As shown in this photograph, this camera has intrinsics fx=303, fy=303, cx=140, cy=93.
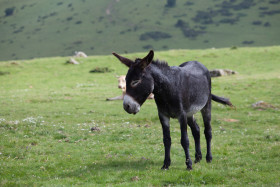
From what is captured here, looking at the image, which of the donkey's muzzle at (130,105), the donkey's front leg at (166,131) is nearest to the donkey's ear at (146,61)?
the donkey's muzzle at (130,105)

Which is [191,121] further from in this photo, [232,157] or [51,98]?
[51,98]

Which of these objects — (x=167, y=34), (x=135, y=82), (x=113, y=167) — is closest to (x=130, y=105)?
(x=135, y=82)

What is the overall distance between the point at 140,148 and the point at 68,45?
17083cm

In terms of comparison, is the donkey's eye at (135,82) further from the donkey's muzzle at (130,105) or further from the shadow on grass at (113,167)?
the shadow on grass at (113,167)

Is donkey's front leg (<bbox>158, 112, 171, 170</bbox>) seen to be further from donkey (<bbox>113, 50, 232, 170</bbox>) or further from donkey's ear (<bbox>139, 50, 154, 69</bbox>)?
donkey's ear (<bbox>139, 50, 154, 69</bbox>)

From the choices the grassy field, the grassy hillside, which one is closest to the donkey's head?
the grassy field

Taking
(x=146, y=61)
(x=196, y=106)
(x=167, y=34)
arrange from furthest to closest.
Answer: (x=167, y=34) < (x=196, y=106) < (x=146, y=61)

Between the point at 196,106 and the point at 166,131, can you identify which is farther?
the point at 196,106

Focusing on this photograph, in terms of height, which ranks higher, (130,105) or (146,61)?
(146,61)

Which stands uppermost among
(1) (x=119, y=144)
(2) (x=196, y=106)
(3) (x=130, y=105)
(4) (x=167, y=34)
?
(3) (x=130, y=105)

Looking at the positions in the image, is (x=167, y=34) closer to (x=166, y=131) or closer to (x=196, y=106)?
(x=196, y=106)

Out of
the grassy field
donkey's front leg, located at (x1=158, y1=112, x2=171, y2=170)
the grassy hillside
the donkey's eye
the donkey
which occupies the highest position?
the donkey's eye

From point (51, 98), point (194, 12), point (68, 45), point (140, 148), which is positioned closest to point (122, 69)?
point (51, 98)

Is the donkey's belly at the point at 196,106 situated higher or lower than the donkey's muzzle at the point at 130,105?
lower
